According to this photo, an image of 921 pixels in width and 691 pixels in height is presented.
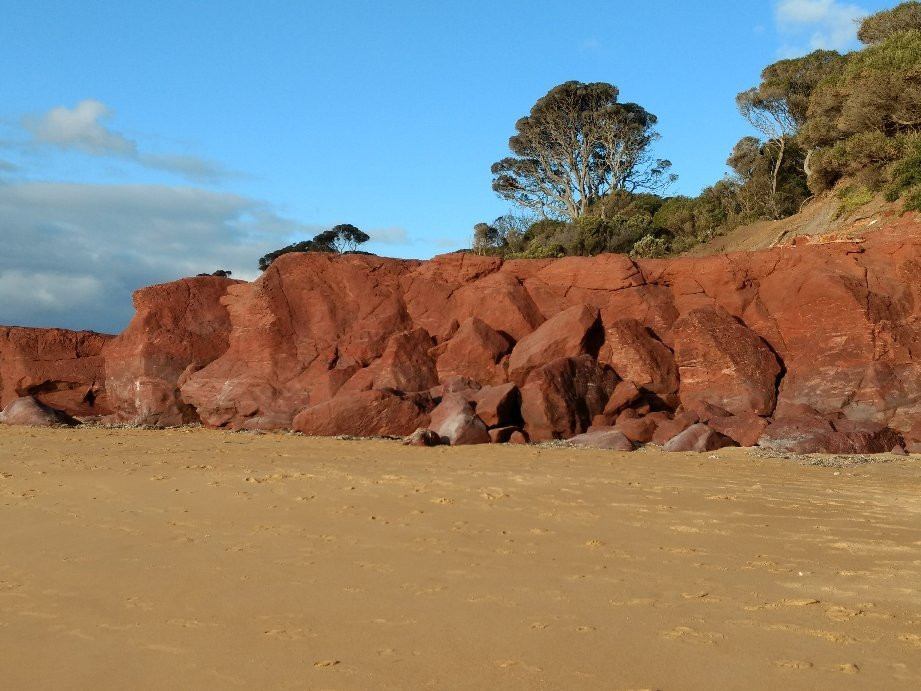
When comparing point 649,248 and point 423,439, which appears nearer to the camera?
point 423,439

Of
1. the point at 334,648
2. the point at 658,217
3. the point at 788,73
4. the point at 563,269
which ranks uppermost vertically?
the point at 788,73

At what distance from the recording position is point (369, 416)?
43.9ft

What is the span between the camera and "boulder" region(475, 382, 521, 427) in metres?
12.7

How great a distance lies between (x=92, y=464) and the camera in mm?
9500

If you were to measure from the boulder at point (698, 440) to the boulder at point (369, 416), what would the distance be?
12.8ft

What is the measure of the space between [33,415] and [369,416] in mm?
6914

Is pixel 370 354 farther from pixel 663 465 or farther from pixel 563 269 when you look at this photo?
pixel 663 465

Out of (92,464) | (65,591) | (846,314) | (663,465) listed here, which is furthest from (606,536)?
(846,314)

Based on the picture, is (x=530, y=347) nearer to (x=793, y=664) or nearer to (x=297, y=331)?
(x=297, y=331)

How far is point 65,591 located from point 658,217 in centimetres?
3173

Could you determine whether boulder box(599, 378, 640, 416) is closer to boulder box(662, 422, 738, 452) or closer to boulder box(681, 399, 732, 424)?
boulder box(681, 399, 732, 424)

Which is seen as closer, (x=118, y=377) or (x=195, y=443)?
(x=195, y=443)

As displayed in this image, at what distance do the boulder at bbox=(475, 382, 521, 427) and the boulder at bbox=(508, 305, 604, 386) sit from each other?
107 cm

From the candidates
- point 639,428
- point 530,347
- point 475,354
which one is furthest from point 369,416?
point 639,428
